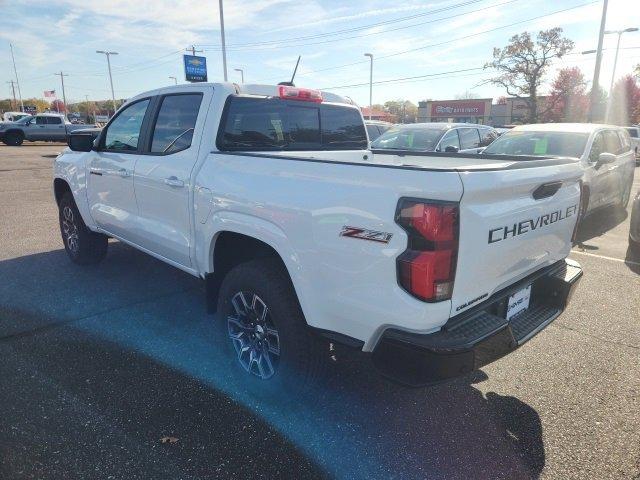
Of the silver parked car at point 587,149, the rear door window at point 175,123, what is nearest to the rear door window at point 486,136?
the silver parked car at point 587,149

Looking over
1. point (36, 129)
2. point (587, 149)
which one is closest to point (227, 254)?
point (587, 149)

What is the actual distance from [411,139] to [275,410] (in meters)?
8.22

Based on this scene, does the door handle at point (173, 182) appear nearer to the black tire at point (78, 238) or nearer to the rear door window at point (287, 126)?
the rear door window at point (287, 126)

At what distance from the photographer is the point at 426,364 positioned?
6.71 ft

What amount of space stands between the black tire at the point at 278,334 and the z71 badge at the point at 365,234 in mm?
641

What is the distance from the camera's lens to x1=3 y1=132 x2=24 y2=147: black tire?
26.2 meters

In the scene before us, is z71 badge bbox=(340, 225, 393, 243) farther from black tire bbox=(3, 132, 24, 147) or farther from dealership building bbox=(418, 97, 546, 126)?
dealership building bbox=(418, 97, 546, 126)

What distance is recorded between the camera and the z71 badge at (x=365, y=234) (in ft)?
6.74

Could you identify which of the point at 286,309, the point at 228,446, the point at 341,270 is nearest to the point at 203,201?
the point at 286,309

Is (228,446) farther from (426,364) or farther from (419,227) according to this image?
(419,227)

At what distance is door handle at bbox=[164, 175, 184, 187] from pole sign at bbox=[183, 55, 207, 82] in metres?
29.7

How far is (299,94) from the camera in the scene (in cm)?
369

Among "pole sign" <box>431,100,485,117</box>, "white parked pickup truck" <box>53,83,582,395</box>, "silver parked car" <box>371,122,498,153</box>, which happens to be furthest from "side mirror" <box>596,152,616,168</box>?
"pole sign" <box>431,100,485,117</box>

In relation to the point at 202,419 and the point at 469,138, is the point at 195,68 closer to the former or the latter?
the point at 469,138
